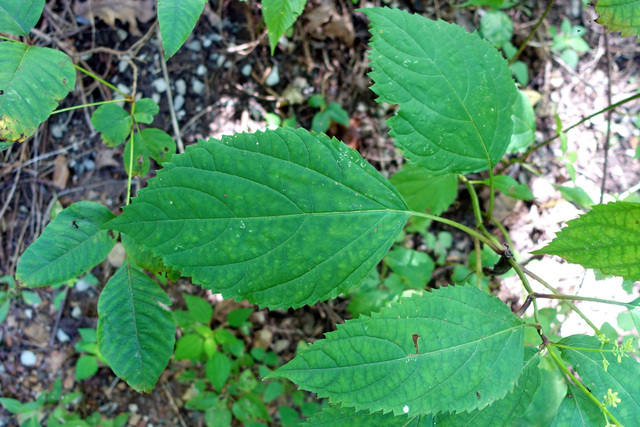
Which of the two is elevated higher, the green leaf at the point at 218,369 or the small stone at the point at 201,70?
the small stone at the point at 201,70

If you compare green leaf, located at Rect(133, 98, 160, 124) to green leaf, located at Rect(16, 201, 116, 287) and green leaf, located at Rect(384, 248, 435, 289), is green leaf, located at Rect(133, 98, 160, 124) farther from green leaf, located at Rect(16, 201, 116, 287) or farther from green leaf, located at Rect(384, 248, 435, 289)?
green leaf, located at Rect(384, 248, 435, 289)

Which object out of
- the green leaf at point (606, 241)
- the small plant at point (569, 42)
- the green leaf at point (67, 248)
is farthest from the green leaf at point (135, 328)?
the small plant at point (569, 42)

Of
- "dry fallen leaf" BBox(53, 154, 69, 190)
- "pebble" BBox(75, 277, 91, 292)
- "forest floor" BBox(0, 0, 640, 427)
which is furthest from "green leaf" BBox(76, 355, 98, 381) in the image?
"dry fallen leaf" BBox(53, 154, 69, 190)

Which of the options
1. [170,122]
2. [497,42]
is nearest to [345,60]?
[497,42]

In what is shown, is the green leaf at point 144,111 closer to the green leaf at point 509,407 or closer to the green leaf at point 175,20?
the green leaf at point 175,20

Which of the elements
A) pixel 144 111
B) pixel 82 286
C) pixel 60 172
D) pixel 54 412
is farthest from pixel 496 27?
pixel 54 412

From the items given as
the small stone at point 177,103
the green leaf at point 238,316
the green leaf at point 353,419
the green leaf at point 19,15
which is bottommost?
the green leaf at point 238,316

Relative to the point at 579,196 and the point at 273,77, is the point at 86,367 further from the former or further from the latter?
the point at 579,196
